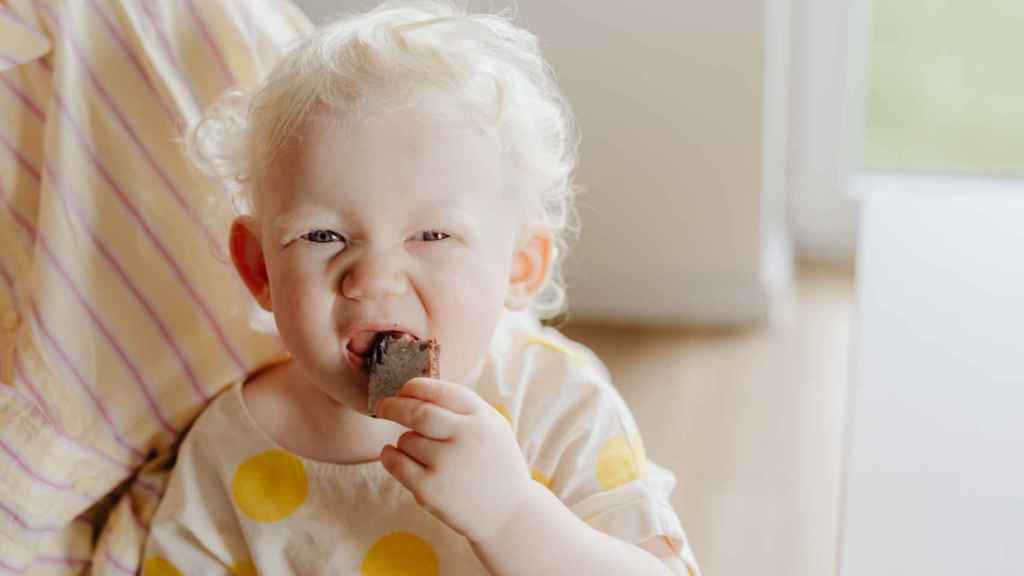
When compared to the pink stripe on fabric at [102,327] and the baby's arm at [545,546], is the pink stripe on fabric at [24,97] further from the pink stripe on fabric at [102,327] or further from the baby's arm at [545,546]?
the baby's arm at [545,546]

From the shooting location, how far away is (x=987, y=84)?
2189 mm

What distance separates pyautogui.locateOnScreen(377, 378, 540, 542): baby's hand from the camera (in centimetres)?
103

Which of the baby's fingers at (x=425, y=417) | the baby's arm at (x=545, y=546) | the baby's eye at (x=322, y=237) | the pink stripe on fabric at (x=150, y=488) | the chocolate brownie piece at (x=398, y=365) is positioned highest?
the baby's eye at (x=322, y=237)

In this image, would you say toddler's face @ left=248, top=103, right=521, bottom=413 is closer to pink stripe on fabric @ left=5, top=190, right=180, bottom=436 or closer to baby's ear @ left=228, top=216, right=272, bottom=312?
baby's ear @ left=228, top=216, right=272, bottom=312

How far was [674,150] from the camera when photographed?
6.18ft

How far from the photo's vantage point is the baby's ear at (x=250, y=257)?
120cm

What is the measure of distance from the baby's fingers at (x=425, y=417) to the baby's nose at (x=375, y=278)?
84mm

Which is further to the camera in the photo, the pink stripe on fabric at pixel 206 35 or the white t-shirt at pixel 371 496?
the pink stripe on fabric at pixel 206 35

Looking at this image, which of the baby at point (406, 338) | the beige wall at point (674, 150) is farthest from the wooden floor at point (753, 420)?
the baby at point (406, 338)

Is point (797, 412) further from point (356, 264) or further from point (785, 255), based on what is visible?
point (356, 264)

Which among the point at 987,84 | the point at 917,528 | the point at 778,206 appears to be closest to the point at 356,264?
the point at 917,528

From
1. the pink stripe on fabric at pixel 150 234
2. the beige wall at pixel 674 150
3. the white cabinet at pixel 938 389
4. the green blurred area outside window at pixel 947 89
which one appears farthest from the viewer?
the green blurred area outside window at pixel 947 89

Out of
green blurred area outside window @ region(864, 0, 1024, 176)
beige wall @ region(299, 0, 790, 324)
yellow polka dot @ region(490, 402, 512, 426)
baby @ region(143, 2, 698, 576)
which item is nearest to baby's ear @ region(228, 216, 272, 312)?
baby @ region(143, 2, 698, 576)

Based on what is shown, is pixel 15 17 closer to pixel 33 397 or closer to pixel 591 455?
pixel 33 397
